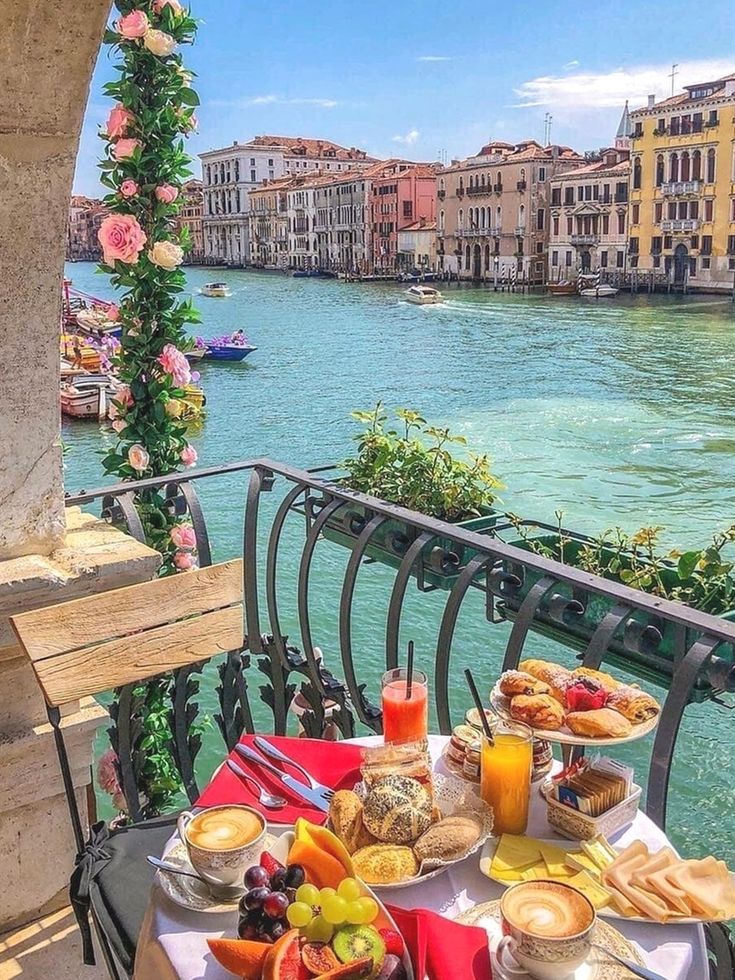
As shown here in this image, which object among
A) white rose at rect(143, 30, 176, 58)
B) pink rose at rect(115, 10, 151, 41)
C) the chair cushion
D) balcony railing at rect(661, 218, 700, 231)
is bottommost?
the chair cushion

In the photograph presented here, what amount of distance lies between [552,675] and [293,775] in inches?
16.9

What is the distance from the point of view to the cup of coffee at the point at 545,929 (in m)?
1.07

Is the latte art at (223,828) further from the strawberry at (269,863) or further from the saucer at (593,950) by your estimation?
the saucer at (593,950)

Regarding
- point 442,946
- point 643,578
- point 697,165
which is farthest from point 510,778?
point 697,165

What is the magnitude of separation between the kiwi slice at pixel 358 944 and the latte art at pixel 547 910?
165mm

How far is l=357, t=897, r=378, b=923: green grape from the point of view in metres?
1.06

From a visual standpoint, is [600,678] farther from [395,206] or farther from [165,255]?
[395,206]

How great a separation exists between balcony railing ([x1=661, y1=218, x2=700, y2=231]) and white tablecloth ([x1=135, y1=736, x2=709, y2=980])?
54771 millimetres

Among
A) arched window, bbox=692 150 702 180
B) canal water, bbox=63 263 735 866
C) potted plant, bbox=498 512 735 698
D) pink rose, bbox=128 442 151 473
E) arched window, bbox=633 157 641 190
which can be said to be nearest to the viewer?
potted plant, bbox=498 512 735 698

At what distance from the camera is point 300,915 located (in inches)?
41.9

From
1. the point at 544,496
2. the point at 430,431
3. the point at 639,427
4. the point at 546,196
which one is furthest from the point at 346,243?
the point at 430,431

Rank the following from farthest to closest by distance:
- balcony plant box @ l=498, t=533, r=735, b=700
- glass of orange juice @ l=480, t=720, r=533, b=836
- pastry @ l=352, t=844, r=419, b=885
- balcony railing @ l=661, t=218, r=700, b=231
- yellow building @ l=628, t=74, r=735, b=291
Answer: balcony railing @ l=661, t=218, r=700, b=231 < yellow building @ l=628, t=74, r=735, b=291 < balcony plant box @ l=498, t=533, r=735, b=700 < glass of orange juice @ l=480, t=720, r=533, b=836 < pastry @ l=352, t=844, r=419, b=885

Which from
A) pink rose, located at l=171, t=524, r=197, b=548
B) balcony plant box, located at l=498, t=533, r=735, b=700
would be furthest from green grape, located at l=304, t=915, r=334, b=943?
pink rose, located at l=171, t=524, r=197, b=548

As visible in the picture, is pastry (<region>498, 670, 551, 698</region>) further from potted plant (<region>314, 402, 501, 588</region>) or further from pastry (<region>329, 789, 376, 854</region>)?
potted plant (<region>314, 402, 501, 588</region>)
